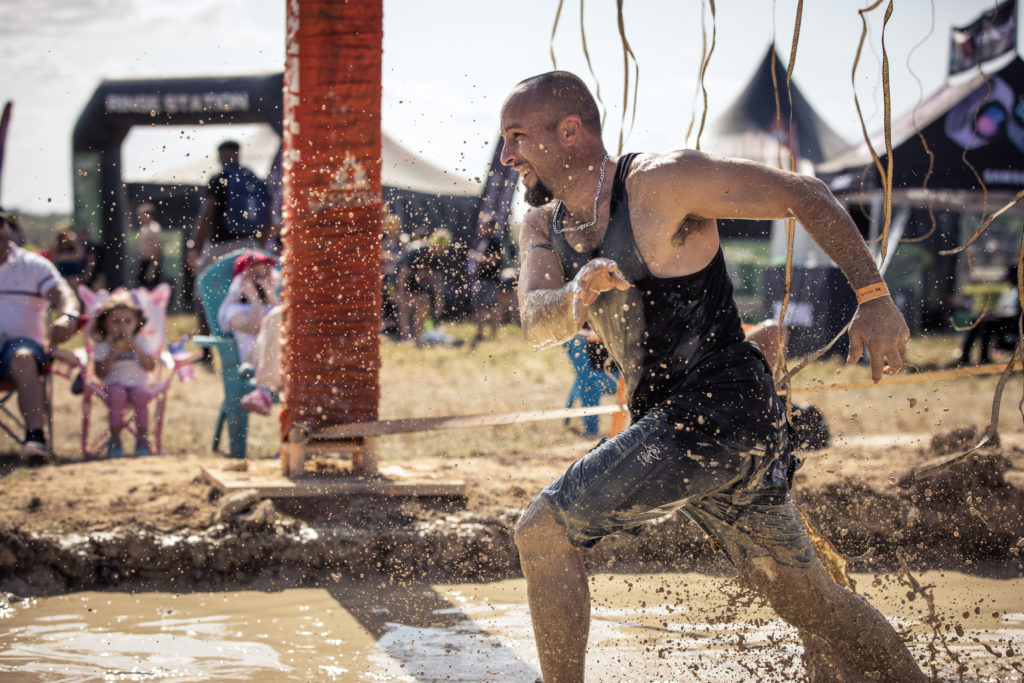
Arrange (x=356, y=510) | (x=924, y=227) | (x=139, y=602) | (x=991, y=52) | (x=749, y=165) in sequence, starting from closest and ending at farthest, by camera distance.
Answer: (x=749, y=165) → (x=139, y=602) → (x=356, y=510) → (x=991, y=52) → (x=924, y=227)

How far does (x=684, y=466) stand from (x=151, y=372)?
5.26 m

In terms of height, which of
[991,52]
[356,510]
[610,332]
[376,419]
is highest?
[991,52]

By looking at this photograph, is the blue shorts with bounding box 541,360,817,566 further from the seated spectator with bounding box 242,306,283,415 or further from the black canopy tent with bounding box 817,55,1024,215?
the black canopy tent with bounding box 817,55,1024,215

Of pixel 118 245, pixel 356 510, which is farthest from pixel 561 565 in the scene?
pixel 118 245

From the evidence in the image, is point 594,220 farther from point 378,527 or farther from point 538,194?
point 378,527

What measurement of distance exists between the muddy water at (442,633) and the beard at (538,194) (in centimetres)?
166

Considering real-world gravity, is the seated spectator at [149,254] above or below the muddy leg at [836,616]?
above

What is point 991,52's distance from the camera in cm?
1291

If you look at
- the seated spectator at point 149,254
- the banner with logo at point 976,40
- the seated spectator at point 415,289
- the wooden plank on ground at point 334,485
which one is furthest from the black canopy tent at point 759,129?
the wooden plank on ground at point 334,485

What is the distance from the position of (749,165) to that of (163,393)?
5.33 metres

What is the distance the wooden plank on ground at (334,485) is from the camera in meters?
4.52

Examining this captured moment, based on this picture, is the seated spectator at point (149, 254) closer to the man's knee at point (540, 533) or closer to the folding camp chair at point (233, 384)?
the folding camp chair at point (233, 384)

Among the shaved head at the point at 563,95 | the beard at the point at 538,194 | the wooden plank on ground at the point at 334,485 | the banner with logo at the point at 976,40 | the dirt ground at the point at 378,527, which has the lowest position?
the dirt ground at the point at 378,527

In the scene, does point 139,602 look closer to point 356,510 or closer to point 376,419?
point 356,510
